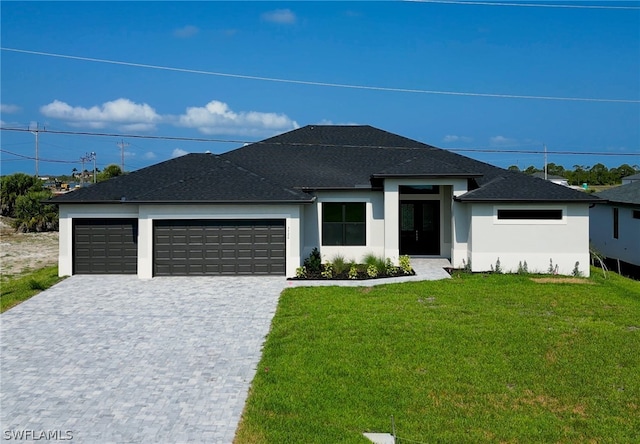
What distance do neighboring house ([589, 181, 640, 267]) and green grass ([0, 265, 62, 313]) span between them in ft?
71.4

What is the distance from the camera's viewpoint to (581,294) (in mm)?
14922

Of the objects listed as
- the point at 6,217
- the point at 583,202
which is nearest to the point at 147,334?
the point at 583,202

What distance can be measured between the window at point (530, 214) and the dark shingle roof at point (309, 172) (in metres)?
0.57

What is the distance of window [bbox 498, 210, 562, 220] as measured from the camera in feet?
60.2

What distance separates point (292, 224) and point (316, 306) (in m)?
5.06

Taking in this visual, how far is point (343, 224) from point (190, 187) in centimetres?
608

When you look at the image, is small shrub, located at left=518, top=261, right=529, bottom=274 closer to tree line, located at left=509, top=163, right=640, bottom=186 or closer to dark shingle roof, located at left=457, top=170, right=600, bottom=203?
dark shingle roof, located at left=457, top=170, right=600, bottom=203

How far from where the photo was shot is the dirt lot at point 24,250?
71.8ft

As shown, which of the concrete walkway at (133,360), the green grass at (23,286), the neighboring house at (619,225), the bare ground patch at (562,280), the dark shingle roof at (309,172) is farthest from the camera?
the neighboring house at (619,225)

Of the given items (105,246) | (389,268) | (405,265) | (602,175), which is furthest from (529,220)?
(602,175)

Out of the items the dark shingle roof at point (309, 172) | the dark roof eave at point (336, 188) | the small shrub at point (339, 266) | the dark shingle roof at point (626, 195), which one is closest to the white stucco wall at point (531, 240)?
the dark shingle roof at point (309, 172)

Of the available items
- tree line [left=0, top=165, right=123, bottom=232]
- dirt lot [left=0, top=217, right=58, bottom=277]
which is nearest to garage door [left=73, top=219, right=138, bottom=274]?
dirt lot [left=0, top=217, right=58, bottom=277]

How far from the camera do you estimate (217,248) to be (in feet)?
58.6

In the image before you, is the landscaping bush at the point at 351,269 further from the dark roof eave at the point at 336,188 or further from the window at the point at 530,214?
the window at the point at 530,214
